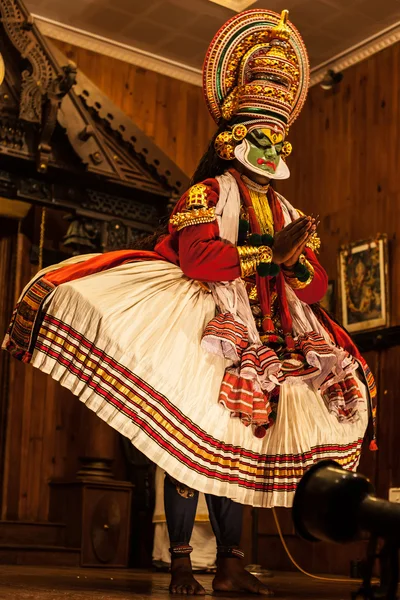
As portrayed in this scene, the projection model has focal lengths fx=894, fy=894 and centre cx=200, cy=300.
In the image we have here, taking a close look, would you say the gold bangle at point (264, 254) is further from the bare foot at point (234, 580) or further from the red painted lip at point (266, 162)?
the bare foot at point (234, 580)

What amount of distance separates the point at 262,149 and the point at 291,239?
43 centimetres

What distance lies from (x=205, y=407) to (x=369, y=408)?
71cm

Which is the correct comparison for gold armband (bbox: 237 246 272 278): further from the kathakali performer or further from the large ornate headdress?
the large ornate headdress

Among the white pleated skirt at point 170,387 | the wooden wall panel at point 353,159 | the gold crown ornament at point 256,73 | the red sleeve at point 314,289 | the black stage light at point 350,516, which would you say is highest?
the wooden wall panel at point 353,159

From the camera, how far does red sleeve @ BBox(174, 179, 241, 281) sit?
272 cm

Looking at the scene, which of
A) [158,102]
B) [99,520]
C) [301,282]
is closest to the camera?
[301,282]

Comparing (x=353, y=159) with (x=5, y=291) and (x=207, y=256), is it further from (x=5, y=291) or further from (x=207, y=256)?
(x=207, y=256)

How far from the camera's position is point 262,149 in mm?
2961

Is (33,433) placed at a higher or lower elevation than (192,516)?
higher

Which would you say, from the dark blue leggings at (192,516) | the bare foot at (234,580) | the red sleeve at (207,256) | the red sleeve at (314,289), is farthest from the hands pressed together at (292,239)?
the bare foot at (234,580)

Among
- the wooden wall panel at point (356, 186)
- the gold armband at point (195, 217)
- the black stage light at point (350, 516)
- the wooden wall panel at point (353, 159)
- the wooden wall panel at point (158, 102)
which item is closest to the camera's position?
the black stage light at point (350, 516)

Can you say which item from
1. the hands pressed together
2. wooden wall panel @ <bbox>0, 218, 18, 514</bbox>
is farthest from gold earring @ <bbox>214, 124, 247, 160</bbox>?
wooden wall panel @ <bbox>0, 218, 18, 514</bbox>

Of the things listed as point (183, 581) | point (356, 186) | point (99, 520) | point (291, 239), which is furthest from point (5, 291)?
point (183, 581)

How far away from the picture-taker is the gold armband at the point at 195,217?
2787mm
